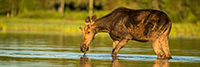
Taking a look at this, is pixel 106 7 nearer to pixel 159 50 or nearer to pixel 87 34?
pixel 87 34

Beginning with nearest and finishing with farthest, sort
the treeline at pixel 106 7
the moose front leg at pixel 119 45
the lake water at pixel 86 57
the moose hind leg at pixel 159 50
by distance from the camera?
1. the lake water at pixel 86 57
2. the moose hind leg at pixel 159 50
3. the moose front leg at pixel 119 45
4. the treeline at pixel 106 7

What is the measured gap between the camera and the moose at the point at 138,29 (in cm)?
1573

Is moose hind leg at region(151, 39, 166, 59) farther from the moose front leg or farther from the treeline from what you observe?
the treeline

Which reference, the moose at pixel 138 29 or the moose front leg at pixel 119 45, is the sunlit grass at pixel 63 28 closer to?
the moose at pixel 138 29

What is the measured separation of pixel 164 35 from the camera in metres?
15.9

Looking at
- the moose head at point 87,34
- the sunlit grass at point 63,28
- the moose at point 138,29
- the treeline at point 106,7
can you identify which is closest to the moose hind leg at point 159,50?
the moose at point 138,29

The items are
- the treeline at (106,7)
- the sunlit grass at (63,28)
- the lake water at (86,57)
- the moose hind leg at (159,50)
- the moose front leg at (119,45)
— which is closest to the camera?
the lake water at (86,57)

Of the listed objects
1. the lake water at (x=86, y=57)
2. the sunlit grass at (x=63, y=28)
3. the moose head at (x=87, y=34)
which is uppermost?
the moose head at (x=87, y=34)

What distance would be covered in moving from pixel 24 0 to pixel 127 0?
105 feet

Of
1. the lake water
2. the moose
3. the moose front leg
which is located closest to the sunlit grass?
the lake water

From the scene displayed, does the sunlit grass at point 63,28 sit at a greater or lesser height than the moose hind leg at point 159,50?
lesser

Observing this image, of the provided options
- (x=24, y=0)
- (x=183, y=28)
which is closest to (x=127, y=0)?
(x=183, y=28)

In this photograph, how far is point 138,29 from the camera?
51.8ft

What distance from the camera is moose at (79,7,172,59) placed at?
15727mm
